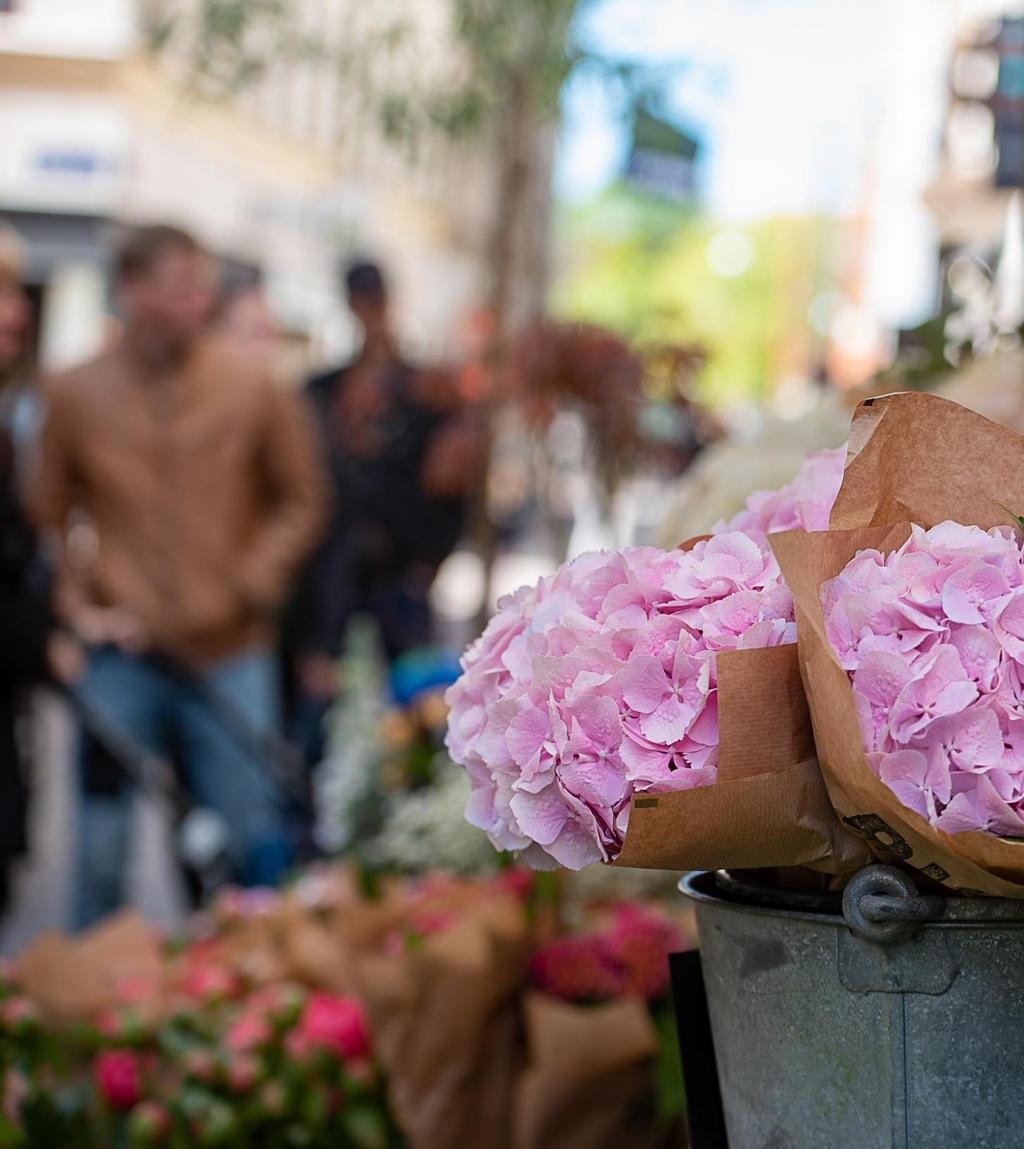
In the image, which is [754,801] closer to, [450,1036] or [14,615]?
[450,1036]

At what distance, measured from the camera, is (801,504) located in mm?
1480

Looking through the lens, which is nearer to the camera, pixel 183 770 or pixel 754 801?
pixel 754 801

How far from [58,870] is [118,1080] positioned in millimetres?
4114

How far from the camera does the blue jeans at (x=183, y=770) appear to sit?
463 cm

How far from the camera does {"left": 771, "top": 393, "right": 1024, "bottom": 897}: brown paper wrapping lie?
1191 mm

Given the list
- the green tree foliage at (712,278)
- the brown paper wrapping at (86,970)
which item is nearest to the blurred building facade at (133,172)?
the brown paper wrapping at (86,970)

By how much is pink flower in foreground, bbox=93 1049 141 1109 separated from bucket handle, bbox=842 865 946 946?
6.09 ft

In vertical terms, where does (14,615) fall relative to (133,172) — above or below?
below

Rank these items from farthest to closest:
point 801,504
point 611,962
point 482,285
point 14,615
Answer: point 482,285 → point 14,615 → point 611,962 → point 801,504

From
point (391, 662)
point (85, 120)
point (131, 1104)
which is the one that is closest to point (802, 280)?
A: point (85, 120)

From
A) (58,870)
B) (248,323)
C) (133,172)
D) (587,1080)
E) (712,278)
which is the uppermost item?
(712,278)

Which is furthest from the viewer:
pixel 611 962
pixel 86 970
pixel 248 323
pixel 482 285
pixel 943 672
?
pixel 482 285

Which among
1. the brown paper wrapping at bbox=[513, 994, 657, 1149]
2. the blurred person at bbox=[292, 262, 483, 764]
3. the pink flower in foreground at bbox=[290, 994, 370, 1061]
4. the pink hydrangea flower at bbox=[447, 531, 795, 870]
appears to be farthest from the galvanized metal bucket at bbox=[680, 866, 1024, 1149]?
the blurred person at bbox=[292, 262, 483, 764]

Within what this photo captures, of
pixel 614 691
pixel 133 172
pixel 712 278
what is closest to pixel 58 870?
pixel 614 691
